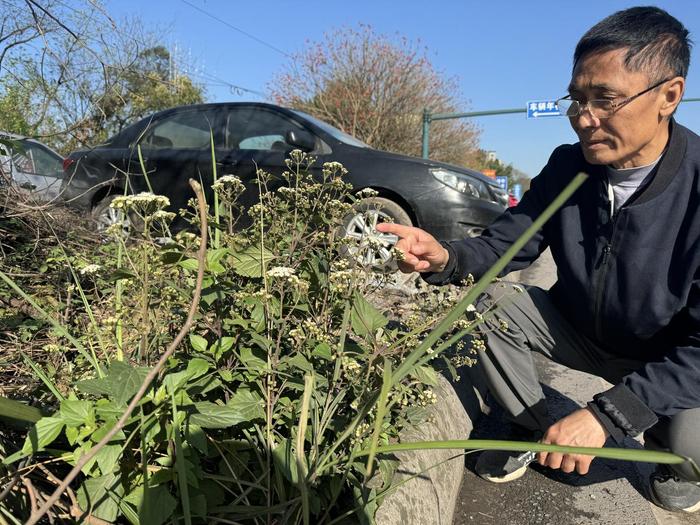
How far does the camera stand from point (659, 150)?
1.93 metres

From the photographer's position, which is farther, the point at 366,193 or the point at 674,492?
the point at 674,492

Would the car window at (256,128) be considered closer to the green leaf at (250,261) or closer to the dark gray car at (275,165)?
the dark gray car at (275,165)

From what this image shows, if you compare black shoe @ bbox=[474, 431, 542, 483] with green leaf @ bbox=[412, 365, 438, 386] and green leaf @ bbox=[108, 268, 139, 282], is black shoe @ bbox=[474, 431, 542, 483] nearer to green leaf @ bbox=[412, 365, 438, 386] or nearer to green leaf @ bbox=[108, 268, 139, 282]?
green leaf @ bbox=[412, 365, 438, 386]

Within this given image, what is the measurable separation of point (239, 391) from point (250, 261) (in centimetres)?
35

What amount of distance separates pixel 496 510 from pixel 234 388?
116 cm

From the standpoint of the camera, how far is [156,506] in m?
1.01

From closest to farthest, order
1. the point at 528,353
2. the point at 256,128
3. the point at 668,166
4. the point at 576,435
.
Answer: the point at 576,435
the point at 668,166
the point at 528,353
the point at 256,128

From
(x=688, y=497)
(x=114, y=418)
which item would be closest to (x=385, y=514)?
(x=114, y=418)

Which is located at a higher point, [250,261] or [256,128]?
[256,128]

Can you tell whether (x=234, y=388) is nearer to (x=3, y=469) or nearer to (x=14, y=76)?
(x=3, y=469)

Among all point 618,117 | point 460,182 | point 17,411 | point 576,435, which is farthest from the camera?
point 460,182

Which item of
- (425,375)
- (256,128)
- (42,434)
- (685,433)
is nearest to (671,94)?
(685,433)

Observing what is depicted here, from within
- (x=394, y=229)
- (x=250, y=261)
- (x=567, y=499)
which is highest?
(x=394, y=229)

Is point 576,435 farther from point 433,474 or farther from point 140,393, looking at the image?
point 140,393
